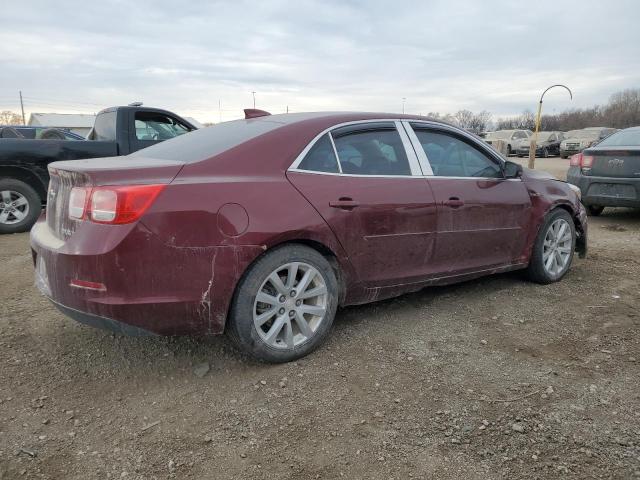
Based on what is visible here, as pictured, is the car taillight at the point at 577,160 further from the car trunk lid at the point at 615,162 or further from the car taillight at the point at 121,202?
the car taillight at the point at 121,202

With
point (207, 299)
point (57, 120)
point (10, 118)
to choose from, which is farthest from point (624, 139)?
point (10, 118)

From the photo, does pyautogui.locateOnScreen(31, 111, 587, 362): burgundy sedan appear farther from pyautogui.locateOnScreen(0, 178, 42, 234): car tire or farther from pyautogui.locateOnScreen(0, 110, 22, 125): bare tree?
pyautogui.locateOnScreen(0, 110, 22, 125): bare tree

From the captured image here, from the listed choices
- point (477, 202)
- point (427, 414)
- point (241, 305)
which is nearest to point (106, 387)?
point (241, 305)

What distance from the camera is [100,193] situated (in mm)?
2623

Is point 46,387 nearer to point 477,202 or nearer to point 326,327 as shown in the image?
point 326,327

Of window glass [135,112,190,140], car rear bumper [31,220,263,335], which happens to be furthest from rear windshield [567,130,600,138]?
car rear bumper [31,220,263,335]

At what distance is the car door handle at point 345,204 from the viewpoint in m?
3.19

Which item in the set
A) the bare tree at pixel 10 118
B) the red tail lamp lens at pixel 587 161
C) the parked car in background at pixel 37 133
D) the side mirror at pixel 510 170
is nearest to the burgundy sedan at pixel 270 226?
the side mirror at pixel 510 170

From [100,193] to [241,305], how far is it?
943 millimetres

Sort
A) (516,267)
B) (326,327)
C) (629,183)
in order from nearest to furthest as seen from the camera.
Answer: (326,327)
(516,267)
(629,183)

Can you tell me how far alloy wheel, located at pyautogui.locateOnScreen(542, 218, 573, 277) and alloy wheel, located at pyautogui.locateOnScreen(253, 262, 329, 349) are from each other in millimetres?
2474

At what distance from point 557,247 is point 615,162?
11.9ft

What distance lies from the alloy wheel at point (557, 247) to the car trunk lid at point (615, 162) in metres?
3.29

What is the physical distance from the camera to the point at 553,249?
4715mm
